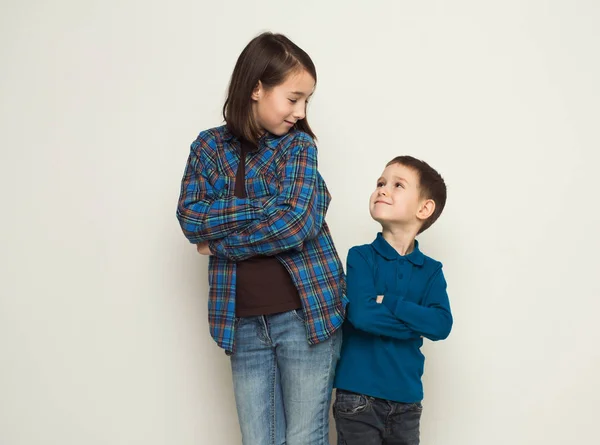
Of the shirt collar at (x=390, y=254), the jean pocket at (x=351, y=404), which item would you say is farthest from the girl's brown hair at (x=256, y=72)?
the jean pocket at (x=351, y=404)

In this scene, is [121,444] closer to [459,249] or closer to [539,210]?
[459,249]

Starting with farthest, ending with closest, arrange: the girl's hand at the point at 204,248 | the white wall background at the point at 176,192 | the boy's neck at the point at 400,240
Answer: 1. the white wall background at the point at 176,192
2. the boy's neck at the point at 400,240
3. the girl's hand at the point at 204,248

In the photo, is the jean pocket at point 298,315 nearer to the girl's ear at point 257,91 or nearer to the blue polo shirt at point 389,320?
the blue polo shirt at point 389,320

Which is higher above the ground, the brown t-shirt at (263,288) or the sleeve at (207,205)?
the sleeve at (207,205)

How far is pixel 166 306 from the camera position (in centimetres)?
253

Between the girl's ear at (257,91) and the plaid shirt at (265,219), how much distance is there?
106 mm

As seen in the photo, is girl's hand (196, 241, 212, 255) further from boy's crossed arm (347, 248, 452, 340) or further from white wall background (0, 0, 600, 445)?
white wall background (0, 0, 600, 445)

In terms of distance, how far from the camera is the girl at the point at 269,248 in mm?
1789

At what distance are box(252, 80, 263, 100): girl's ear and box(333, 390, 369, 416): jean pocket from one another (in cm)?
84

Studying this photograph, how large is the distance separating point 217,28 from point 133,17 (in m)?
0.31

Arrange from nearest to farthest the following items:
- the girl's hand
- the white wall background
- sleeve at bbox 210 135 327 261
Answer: sleeve at bbox 210 135 327 261 → the girl's hand → the white wall background

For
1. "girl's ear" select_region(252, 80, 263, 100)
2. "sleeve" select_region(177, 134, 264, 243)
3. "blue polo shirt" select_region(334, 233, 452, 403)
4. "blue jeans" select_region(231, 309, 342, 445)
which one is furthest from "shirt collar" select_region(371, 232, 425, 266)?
"girl's ear" select_region(252, 80, 263, 100)

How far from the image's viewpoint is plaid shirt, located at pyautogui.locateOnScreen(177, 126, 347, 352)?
5.76ft

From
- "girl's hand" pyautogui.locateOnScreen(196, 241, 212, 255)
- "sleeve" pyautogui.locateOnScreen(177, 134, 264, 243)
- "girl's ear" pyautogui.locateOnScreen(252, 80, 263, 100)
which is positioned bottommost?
"girl's hand" pyautogui.locateOnScreen(196, 241, 212, 255)
